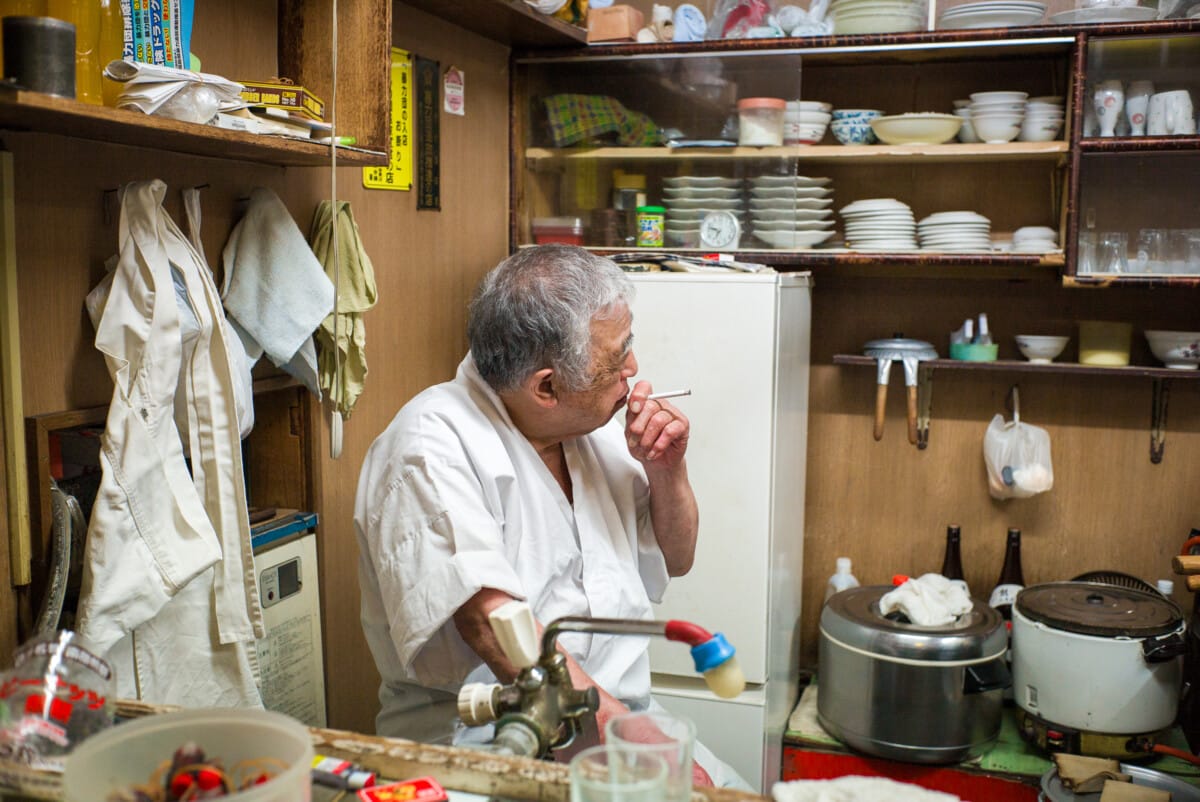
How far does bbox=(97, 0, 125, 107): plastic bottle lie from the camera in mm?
1490

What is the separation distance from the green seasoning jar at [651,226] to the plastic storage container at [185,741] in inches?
82.2

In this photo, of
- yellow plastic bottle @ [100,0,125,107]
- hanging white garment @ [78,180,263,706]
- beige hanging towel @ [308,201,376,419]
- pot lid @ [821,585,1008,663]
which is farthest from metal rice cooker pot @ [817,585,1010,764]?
yellow plastic bottle @ [100,0,125,107]

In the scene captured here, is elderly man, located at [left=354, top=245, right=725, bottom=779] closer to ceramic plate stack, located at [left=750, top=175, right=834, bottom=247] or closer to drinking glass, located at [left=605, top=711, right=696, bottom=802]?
drinking glass, located at [left=605, top=711, right=696, bottom=802]

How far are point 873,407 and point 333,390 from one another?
5.48ft

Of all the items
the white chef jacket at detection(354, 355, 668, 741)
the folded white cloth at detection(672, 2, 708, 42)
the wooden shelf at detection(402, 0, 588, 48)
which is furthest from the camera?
the folded white cloth at detection(672, 2, 708, 42)

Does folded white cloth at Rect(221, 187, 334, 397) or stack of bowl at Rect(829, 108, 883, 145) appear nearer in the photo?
folded white cloth at Rect(221, 187, 334, 397)

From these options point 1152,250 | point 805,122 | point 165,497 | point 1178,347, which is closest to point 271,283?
point 165,497

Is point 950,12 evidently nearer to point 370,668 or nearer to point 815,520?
point 815,520

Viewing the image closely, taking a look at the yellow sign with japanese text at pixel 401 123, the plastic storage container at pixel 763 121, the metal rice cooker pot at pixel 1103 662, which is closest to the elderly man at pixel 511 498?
the yellow sign with japanese text at pixel 401 123

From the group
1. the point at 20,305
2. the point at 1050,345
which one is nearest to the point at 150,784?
the point at 20,305

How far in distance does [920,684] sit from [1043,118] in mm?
1433

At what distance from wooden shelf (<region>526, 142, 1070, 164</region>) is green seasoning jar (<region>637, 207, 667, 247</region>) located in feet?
0.47

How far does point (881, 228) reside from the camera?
2844 mm

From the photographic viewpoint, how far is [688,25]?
289cm
